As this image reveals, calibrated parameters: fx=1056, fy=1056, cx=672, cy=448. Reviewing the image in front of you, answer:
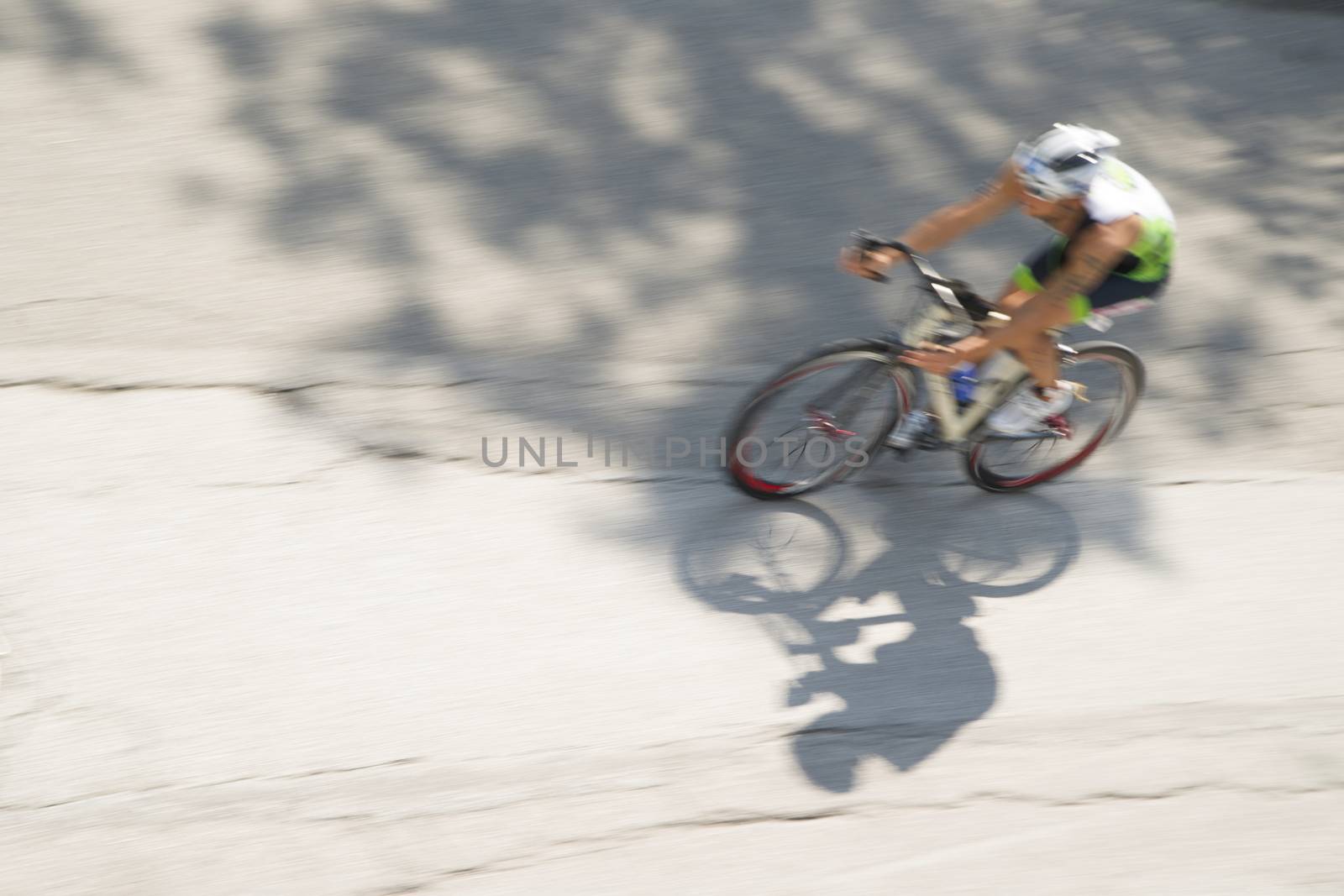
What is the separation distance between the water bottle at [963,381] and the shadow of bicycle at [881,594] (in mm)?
551

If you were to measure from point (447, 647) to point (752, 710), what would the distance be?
1.09 metres

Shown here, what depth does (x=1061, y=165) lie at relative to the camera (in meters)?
3.30

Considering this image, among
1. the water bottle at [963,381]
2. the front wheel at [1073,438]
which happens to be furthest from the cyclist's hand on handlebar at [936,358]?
the front wheel at [1073,438]

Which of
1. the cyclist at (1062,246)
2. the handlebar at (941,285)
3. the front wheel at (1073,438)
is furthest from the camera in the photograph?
the front wheel at (1073,438)

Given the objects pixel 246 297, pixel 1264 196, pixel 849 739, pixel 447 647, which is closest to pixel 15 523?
pixel 246 297

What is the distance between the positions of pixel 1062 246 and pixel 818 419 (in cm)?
108

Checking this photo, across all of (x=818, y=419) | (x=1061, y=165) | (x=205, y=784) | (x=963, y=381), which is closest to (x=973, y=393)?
(x=963, y=381)

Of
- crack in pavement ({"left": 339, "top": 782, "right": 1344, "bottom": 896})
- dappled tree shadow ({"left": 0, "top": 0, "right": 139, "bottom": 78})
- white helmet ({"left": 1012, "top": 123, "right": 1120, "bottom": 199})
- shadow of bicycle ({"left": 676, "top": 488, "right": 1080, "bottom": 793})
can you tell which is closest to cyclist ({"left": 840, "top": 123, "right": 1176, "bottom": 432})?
white helmet ({"left": 1012, "top": 123, "right": 1120, "bottom": 199})

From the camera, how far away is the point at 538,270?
497cm

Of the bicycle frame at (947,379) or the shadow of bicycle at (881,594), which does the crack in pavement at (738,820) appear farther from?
the bicycle frame at (947,379)

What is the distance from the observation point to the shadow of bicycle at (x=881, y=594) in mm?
3648

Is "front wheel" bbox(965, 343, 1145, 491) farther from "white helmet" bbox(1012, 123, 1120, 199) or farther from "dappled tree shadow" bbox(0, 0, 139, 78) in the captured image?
"dappled tree shadow" bbox(0, 0, 139, 78)

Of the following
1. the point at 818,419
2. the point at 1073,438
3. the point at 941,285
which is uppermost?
the point at 941,285

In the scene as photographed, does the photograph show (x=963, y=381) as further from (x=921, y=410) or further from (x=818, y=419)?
(x=818, y=419)
